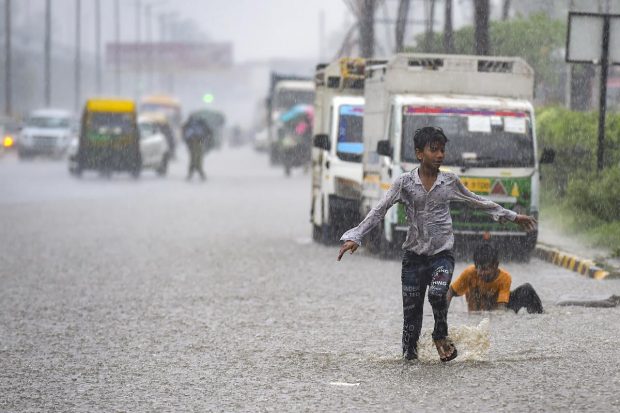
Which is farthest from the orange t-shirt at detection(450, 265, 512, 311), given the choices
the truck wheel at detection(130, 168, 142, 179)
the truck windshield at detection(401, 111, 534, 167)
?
the truck wheel at detection(130, 168, 142, 179)

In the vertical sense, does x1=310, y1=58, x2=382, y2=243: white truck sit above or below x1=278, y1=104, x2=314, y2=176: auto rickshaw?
above

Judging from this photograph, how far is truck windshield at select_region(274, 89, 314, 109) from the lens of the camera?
181ft

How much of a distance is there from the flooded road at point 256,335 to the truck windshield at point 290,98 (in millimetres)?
34537

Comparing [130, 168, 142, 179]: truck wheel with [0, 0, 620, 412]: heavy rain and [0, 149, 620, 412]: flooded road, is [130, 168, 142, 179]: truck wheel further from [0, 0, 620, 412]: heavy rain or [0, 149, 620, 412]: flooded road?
[0, 149, 620, 412]: flooded road

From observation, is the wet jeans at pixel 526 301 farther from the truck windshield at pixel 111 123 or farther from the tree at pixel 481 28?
the truck windshield at pixel 111 123

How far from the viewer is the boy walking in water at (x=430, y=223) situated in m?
8.66

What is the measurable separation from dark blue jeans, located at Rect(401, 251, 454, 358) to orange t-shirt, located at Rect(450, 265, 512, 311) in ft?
7.80

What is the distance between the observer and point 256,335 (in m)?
10.5

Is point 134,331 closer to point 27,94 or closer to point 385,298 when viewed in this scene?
point 385,298

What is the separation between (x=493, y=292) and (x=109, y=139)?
31.3m

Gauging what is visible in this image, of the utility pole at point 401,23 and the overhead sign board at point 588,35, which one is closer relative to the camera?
the overhead sign board at point 588,35

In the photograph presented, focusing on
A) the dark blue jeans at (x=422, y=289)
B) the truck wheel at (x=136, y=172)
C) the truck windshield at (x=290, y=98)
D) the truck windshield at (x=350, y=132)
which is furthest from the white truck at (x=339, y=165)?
the truck windshield at (x=290, y=98)

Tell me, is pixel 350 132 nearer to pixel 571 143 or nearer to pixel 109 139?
pixel 571 143

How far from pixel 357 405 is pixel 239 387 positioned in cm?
93
